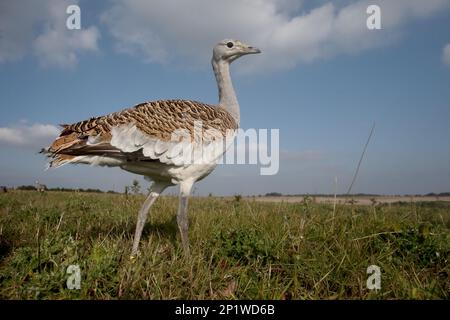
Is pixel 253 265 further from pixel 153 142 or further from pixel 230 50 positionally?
pixel 230 50

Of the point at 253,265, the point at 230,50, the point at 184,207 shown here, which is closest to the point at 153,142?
the point at 184,207

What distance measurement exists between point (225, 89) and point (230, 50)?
68cm

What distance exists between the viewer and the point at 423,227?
412 centimetres

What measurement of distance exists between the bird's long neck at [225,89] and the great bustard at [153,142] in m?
0.62

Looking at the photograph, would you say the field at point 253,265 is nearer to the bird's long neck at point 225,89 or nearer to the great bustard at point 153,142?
the great bustard at point 153,142

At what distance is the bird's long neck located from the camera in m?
5.33

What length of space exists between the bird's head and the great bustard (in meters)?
1.36

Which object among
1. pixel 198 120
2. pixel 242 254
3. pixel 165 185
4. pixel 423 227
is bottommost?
pixel 242 254

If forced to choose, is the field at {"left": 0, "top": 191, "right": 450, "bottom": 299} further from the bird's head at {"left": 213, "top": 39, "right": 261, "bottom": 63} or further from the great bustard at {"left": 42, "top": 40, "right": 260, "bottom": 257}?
the bird's head at {"left": 213, "top": 39, "right": 261, "bottom": 63}

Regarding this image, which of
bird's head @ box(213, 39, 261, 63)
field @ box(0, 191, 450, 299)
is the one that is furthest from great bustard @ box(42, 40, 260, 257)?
bird's head @ box(213, 39, 261, 63)

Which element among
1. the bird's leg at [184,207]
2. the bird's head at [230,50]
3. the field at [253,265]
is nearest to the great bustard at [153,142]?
the bird's leg at [184,207]
